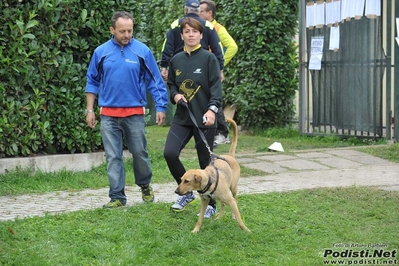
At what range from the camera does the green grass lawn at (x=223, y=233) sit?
5605 mm

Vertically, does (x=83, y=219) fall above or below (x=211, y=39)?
below

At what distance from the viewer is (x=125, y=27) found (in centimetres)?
710

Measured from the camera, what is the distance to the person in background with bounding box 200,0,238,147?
404 inches

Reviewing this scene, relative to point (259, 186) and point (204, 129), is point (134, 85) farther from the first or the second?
point (259, 186)

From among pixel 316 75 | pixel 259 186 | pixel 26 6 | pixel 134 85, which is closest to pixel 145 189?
pixel 134 85

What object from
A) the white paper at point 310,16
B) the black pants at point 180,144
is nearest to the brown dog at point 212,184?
the black pants at point 180,144

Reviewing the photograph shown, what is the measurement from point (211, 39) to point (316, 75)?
4317 millimetres

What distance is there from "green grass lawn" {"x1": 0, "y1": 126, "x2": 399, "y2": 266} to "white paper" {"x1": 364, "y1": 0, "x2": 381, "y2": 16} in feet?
14.7

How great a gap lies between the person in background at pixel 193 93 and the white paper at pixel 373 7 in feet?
17.8

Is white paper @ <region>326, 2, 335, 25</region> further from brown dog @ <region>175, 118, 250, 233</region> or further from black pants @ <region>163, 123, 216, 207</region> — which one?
brown dog @ <region>175, 118, 250, 233</region>

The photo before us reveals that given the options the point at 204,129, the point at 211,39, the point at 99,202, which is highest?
the point at 211,39

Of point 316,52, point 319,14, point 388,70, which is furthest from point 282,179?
point 319,14

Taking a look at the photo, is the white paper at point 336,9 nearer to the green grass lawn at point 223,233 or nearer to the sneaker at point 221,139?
the sneaker at point 221,139

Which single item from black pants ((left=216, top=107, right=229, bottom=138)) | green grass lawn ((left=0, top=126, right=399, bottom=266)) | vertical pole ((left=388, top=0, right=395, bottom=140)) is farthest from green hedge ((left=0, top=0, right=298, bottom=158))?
vertical pole ((left=388, top=0, right=395, bottom=140))
